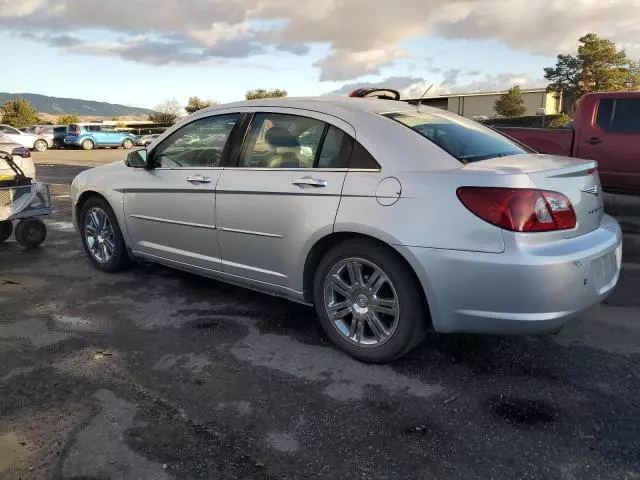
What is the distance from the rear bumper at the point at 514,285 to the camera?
110 inches

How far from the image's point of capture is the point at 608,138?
791cm

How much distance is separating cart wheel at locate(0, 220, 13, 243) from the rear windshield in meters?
5.38

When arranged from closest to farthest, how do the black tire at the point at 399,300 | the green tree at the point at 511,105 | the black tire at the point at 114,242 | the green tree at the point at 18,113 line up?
the black tire at the point at 399,300 < the black tire at the point at 114,242 < the green tree at the point at 511,105 < the green tree at the point at 18,113

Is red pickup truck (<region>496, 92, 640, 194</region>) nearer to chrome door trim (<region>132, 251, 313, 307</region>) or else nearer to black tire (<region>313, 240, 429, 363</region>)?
chrome door trim (<region>132, 251, 313, 307</region>)

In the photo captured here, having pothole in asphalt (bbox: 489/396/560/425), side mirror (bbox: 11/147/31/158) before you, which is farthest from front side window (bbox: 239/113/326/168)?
side mirror (bbox: 11/147/31/158)

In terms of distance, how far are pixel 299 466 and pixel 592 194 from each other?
2278mm

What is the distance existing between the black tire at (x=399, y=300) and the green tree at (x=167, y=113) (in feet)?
184

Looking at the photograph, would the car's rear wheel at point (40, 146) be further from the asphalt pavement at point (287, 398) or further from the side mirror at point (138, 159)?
the asphalt pavement at point (287, 398)

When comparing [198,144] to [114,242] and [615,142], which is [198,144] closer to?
[114,242]

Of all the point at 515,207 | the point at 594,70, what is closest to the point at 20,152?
the point at 515,207

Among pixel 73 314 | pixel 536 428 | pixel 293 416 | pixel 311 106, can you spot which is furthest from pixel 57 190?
pixel 536 428

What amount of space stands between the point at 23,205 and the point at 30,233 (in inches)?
13.5

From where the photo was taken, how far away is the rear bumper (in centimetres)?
280

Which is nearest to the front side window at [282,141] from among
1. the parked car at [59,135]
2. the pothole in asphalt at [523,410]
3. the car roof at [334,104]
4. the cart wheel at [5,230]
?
the car roof at [334,104]
